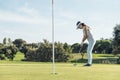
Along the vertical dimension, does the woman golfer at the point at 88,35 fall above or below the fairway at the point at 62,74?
above

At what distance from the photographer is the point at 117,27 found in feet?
285

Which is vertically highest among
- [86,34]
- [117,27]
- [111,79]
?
[117,27]

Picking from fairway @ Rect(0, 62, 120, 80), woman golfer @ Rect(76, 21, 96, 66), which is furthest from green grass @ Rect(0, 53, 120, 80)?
woman golfer @ Rect(76, 21, 96, 66)

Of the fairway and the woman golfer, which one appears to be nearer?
the fairway

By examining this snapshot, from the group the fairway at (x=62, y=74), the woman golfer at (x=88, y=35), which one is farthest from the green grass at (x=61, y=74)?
the woman golfer at (x=88, y=35)

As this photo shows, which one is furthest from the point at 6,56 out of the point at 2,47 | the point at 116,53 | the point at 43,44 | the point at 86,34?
the point at 86,34

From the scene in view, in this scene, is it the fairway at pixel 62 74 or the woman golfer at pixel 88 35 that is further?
the woman golfer at pixel 88 35

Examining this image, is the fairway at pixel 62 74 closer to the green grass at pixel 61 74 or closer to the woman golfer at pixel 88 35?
the green grass at pixel 61 74

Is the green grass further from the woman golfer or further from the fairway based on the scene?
the woman golfer

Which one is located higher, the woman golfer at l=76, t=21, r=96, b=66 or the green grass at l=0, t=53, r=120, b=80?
the woman golfer at l=76, t=21, r=96, b=66

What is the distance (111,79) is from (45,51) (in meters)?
58.6

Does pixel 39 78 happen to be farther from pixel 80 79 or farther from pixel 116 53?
pixel 116 53

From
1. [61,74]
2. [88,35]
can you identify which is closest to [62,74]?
[61,74]

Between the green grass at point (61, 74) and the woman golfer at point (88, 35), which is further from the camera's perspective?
the woman golfer at point (88, 35)
